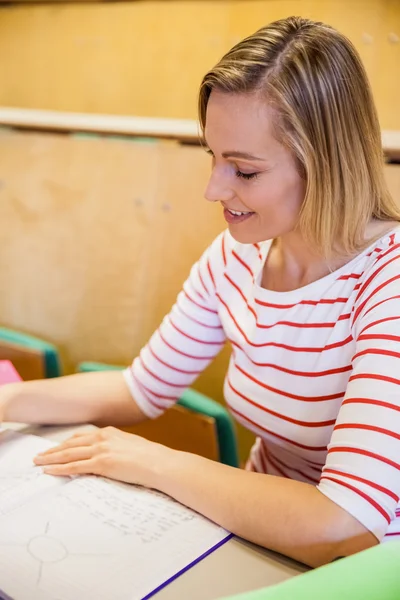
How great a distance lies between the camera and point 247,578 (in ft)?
2.25

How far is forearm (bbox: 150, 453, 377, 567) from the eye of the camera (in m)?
0.70

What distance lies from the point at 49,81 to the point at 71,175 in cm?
32

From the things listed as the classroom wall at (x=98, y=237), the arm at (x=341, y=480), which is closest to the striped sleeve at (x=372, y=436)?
the arm at (x=341, y=480)

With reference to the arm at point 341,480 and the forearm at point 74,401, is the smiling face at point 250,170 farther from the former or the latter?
the forearm at point 74,401

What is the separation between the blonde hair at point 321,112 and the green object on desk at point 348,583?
1.51 feet

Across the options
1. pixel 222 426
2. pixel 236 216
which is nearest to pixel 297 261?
pixel 236 216

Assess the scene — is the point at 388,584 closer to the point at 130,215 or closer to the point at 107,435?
the point at 107,435

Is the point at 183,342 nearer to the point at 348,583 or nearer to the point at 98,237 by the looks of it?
the point at 348,583

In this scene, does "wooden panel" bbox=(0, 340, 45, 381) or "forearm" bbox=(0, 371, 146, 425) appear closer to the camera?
"forearm" bbox=(0, 371, 146, 425)

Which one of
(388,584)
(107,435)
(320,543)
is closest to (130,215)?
(107,435)

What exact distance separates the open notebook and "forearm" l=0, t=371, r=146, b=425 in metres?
0.15

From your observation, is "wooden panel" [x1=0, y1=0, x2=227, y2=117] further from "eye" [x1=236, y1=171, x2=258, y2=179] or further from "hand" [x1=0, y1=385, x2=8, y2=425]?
"hand" [x1=0, y1=385, x2=8, y2=425]

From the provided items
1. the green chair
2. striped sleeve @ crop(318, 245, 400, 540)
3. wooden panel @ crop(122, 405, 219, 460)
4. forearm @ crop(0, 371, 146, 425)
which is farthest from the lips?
the green chair

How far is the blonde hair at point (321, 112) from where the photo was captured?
83 cm
